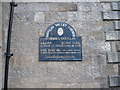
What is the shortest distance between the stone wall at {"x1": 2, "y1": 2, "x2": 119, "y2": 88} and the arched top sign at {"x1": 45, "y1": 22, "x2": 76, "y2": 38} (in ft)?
0.29

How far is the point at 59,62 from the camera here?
439 centimetres

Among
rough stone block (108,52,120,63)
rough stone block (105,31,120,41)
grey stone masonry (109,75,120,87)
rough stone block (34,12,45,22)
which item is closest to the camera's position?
grey stone masonry (109,75,120,87)

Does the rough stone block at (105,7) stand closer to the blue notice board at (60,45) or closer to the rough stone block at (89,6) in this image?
the rough stone block at (89,6)

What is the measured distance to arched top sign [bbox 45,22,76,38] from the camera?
4.50 meters

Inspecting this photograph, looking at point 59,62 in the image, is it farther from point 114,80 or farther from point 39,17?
point 114,80

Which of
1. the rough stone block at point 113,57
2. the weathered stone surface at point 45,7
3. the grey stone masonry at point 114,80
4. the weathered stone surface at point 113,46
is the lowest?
the grey stone masonry at point 114,80

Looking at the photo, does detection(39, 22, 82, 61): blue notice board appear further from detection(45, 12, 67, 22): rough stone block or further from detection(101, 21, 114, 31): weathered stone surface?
detection(101, 21, 114, 31): weathered stone surface

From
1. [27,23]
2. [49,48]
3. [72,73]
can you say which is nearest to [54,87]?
[72,73]

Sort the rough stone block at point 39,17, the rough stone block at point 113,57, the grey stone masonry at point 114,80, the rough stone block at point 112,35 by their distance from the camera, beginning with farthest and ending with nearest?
the rough stone block at point 39,17 < the rough stone block at point 112,35 < the rough stone block at point 113,57 < the grey stone masonry at point 114,80

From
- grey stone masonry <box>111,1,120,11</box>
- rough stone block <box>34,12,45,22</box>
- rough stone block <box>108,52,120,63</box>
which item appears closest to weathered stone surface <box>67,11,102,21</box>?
grey stone masonry <box>111,1,120,11</box>

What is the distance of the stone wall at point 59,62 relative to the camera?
170 inches

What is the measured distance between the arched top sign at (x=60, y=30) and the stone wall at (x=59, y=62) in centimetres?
9

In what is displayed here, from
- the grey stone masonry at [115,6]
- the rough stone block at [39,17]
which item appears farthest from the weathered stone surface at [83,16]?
the rough stone block at [39,17]

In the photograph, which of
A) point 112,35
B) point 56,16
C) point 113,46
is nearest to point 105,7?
point 112,35
